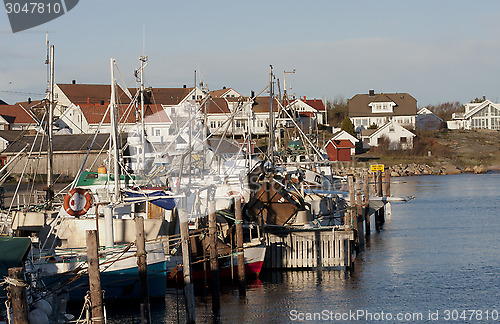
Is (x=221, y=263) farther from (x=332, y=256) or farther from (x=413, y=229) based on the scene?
(x=413, y=229)

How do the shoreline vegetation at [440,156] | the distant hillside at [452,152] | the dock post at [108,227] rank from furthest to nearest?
1. the distant hillside at [452,152]
2. the shoreline vegetation at [440,156]
3. the dock post at [108,227]

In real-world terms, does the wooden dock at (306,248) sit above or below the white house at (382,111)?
below

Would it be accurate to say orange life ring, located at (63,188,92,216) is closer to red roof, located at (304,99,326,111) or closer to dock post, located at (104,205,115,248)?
dock post, located at (104,205,115,248)

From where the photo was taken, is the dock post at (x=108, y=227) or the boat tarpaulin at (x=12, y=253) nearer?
the boat tarpaulin at (x=12, y=253)

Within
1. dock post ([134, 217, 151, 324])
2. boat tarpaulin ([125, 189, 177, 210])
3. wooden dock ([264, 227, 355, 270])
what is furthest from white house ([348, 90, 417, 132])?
dock post ([134, 217, 151, 324])

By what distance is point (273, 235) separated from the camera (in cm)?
2939

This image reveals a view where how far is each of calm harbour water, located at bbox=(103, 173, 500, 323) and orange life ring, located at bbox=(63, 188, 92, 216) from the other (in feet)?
11.8

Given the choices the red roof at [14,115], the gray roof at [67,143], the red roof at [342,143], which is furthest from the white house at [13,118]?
the red roof at [342,143]

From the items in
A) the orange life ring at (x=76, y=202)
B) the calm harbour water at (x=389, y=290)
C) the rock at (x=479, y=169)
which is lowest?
the calm harbour water at (x=389, y=290)

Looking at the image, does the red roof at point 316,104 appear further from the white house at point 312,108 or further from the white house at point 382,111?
the white house at point 382,111

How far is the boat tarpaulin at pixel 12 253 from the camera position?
58.9 feet

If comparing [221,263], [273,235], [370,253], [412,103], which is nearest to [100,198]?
[221,263]

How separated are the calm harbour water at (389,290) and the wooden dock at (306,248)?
536 mm

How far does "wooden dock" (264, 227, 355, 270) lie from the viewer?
29.5 m
